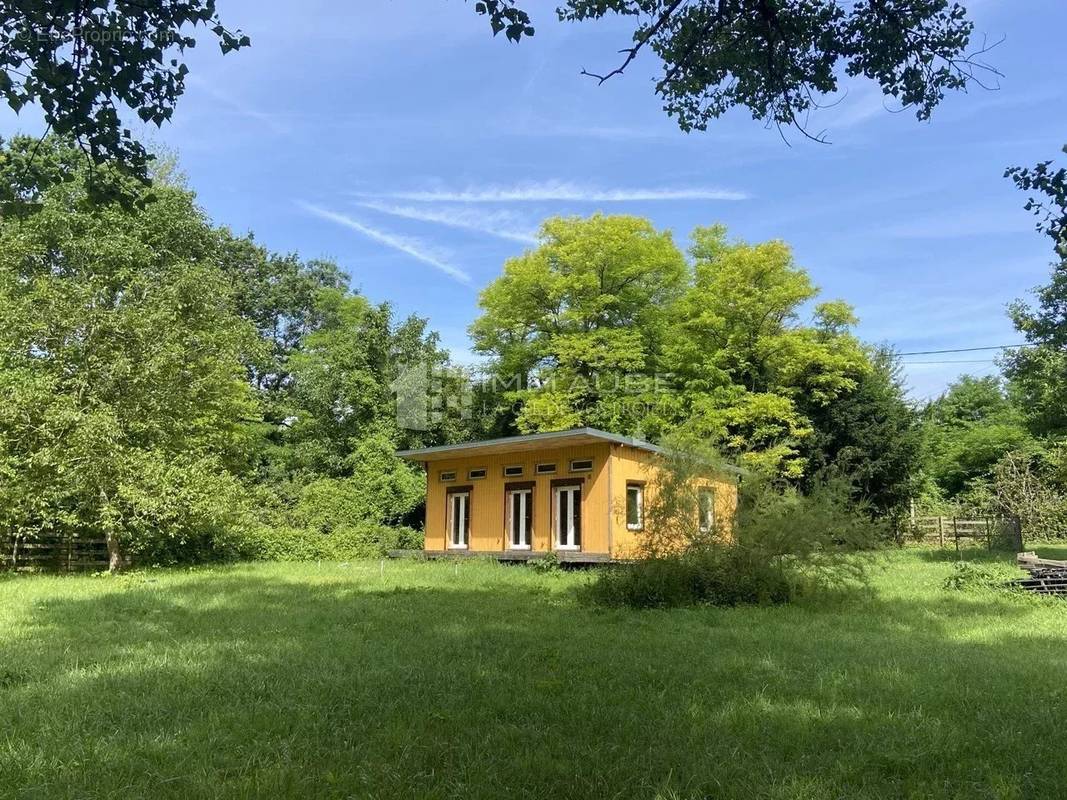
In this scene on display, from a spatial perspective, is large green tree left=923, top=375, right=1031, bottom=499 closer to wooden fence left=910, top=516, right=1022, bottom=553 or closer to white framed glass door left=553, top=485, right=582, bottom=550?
wooden fence left=910, top=516, right=1022, bottom=553

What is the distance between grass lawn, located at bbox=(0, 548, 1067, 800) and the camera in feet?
13.4

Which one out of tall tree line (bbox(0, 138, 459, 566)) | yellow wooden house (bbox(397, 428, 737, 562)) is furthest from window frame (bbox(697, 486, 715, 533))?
tall tree line (bbox(0, 138, 459, 566))

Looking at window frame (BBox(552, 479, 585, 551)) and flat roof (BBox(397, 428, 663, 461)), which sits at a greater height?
flat roof (BBox(397, 428, 663, 461))

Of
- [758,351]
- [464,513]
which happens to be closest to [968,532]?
[758,351]

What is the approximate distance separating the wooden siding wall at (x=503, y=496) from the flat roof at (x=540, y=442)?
0.41m

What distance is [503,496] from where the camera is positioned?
73.9 feet

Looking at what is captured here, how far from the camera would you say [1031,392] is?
942 inches

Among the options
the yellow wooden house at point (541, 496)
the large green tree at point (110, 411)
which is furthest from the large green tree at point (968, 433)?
the large green tree at point (110, 411)

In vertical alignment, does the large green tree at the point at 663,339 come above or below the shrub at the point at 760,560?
above

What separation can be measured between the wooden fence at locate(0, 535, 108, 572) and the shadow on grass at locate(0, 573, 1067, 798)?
36.1 ft

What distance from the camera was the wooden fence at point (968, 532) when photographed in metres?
26.5

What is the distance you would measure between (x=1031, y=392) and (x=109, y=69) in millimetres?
26776

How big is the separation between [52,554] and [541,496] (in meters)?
12.8
